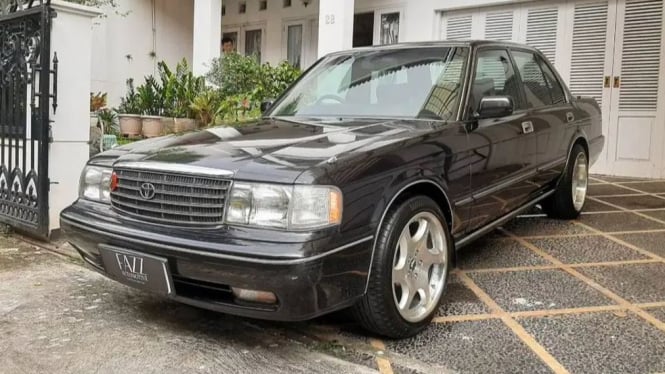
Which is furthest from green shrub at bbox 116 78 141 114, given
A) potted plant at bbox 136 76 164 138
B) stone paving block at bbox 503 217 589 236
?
stone paving block at bbox 503 217 589 236

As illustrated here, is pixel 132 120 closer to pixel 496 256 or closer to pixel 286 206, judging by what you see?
pixel 496 256

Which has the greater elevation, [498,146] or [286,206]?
[498,146]

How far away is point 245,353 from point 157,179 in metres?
0.89

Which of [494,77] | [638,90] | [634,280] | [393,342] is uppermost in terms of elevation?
[638,90]

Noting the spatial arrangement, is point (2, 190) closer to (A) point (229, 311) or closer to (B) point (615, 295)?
(A) point (229, 311)

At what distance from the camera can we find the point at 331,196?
246 cm

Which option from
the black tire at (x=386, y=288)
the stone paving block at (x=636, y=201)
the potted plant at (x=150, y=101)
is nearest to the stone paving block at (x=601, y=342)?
the black tire at (x=386, y=288)

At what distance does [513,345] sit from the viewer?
2873 millimetres

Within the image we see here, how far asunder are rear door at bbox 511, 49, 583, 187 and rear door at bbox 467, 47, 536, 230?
14cm

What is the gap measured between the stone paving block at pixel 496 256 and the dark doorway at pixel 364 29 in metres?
6.62

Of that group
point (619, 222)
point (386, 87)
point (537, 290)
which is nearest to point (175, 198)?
point (386, 87)

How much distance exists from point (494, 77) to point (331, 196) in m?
2.06

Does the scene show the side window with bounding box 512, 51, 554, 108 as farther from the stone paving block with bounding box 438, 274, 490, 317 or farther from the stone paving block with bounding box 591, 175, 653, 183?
the stone paving block with bounding box 591, 175, 653, 183

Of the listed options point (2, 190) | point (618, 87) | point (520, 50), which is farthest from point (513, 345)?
point (618, 87)
